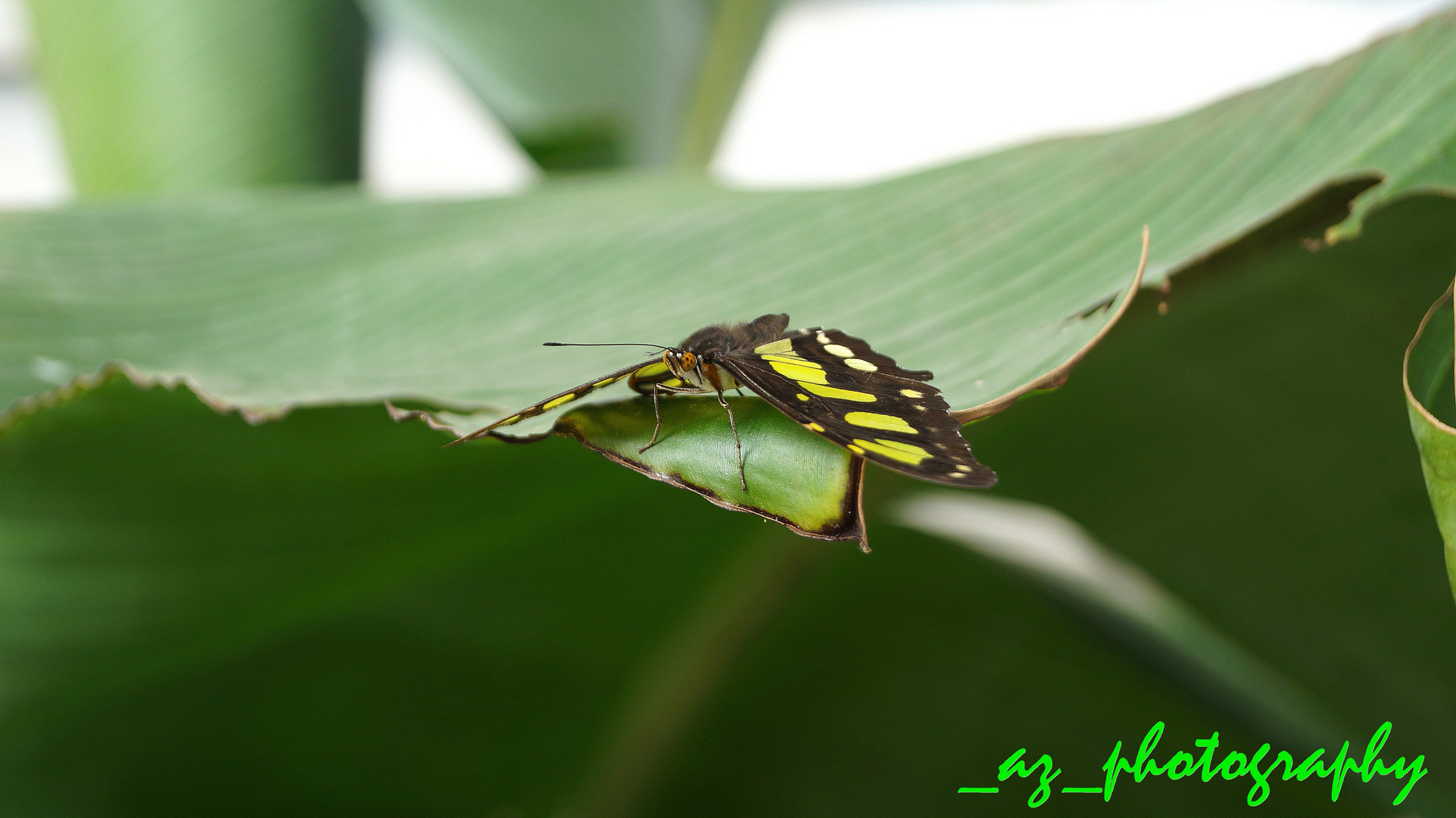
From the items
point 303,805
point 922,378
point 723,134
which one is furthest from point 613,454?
point 723,134

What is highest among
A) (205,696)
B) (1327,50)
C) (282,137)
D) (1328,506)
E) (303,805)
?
(1327,50)

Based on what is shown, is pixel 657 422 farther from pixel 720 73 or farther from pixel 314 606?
pixel 720 73

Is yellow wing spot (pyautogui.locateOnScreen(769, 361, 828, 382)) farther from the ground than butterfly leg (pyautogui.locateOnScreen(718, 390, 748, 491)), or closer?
farther from the ground

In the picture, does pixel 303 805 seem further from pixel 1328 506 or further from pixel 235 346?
pixel 1328 506

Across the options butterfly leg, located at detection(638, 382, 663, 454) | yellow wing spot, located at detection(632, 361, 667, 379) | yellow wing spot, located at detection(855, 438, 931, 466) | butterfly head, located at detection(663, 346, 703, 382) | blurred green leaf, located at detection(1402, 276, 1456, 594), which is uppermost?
blurred green leaf, located at detection(1402, 276, 1456, 594)

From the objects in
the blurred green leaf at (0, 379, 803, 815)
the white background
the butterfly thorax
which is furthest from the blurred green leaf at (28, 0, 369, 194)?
the white background

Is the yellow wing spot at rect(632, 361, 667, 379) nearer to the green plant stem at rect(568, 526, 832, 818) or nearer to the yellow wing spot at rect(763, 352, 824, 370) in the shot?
the yellow wing spot at rect(763, 352, 824, 370)
